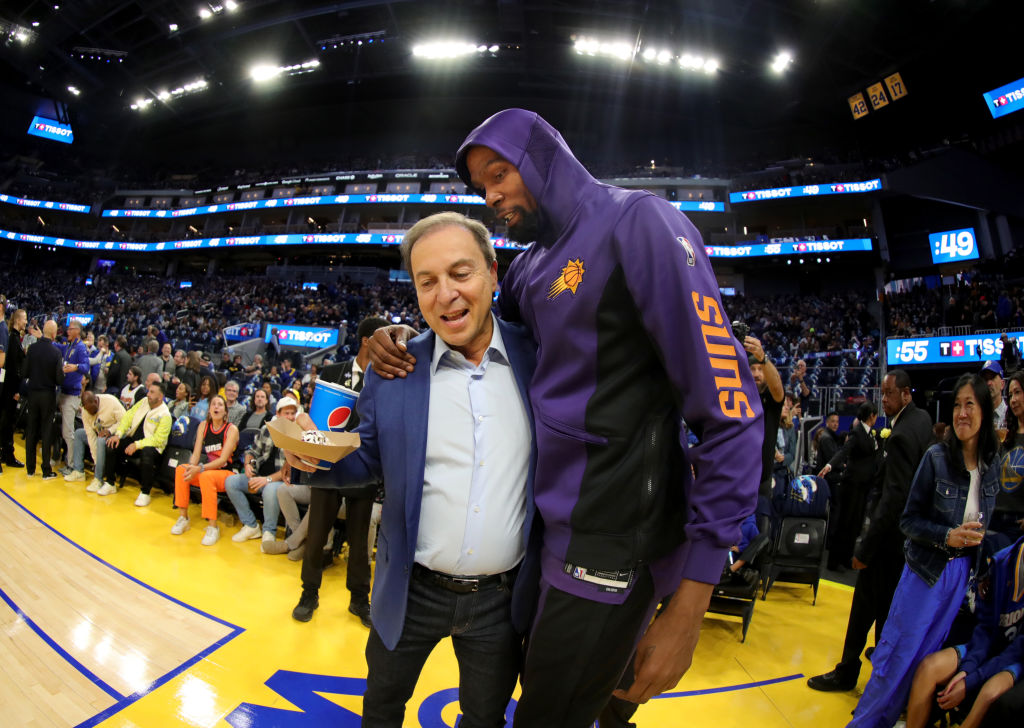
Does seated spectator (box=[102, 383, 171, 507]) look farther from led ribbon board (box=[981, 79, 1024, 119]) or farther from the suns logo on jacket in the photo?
led ribbon board (box=[981, 79, 1024, 119])

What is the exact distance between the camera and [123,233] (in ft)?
118

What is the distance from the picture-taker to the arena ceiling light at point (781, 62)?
23234 mm

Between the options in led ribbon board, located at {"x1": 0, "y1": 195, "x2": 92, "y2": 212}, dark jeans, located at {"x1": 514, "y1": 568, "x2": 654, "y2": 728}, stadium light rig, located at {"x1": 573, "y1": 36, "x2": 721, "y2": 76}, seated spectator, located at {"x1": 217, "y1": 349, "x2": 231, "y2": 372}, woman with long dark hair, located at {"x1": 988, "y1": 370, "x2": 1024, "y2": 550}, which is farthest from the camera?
led ribbon board, located at {"x1": 0, "y1": 195, "x2": 92, "y2": 212}

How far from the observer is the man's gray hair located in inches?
54.4

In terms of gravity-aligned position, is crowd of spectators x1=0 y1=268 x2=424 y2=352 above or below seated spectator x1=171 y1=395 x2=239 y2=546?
above

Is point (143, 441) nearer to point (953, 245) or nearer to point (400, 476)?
point (400, 476)

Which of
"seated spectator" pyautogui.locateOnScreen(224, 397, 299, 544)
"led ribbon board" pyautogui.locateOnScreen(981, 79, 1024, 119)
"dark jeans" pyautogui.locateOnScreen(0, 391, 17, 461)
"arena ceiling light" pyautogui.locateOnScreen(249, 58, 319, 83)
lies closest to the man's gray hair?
"seated spectator" pyautogui.locateOnScreen(224, 397, 299, 544)

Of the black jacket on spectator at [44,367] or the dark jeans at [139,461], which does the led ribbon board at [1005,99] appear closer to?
the dark jeans at [139,461]

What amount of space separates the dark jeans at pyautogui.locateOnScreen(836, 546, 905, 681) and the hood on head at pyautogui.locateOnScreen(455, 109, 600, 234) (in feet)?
9.90

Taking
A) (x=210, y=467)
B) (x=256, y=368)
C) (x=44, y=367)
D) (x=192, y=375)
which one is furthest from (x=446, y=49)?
(x=210, y=467)

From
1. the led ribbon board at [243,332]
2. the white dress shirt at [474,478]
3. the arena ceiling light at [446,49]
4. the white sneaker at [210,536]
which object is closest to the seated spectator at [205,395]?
the white sneaker at [210,536]

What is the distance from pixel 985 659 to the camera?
2.06m

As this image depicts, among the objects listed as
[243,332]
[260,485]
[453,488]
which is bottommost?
[260,485]

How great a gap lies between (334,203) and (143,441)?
89.5 feet
